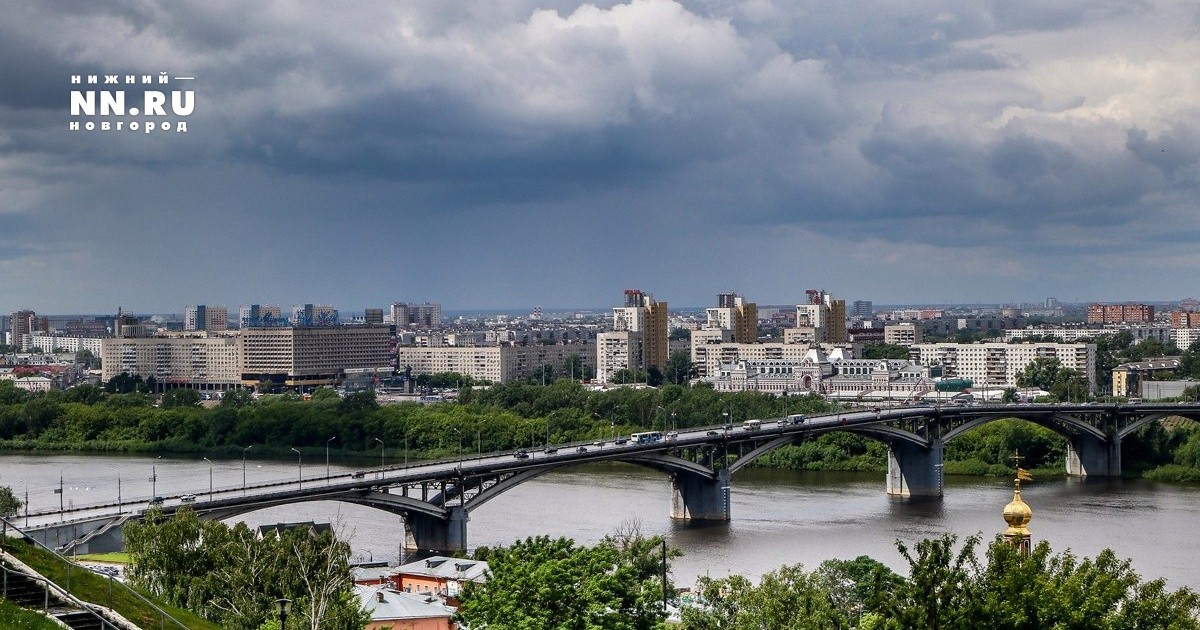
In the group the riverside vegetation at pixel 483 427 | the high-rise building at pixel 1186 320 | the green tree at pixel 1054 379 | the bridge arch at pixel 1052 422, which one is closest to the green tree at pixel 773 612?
the bridge arch at pixel 1052 422

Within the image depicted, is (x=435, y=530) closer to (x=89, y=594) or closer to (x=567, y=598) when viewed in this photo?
(x=567, y=598)

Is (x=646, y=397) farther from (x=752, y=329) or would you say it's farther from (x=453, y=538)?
(x=752, y=329)

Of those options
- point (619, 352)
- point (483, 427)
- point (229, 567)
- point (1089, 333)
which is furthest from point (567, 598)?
point (1089, 333)

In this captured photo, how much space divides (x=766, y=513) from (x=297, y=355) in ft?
266

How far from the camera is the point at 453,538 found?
130 ft

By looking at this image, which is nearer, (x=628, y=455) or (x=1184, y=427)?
(x=628, y=455)

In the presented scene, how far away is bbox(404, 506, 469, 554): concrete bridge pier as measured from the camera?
3969cm

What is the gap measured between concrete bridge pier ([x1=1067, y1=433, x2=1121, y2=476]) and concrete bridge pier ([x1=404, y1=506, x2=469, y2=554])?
27462 mm

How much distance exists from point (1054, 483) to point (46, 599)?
4702cm

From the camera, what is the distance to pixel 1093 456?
196ft

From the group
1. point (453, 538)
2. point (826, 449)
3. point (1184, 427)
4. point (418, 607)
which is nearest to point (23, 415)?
point (826, 449)

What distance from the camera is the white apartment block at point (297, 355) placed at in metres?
122

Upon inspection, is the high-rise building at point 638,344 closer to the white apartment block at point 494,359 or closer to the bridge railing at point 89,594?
the white apartment block at point 494,359

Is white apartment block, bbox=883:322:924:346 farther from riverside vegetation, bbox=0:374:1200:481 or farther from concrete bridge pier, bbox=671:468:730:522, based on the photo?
concrete bridge pier, bbox=671:468:730:522
